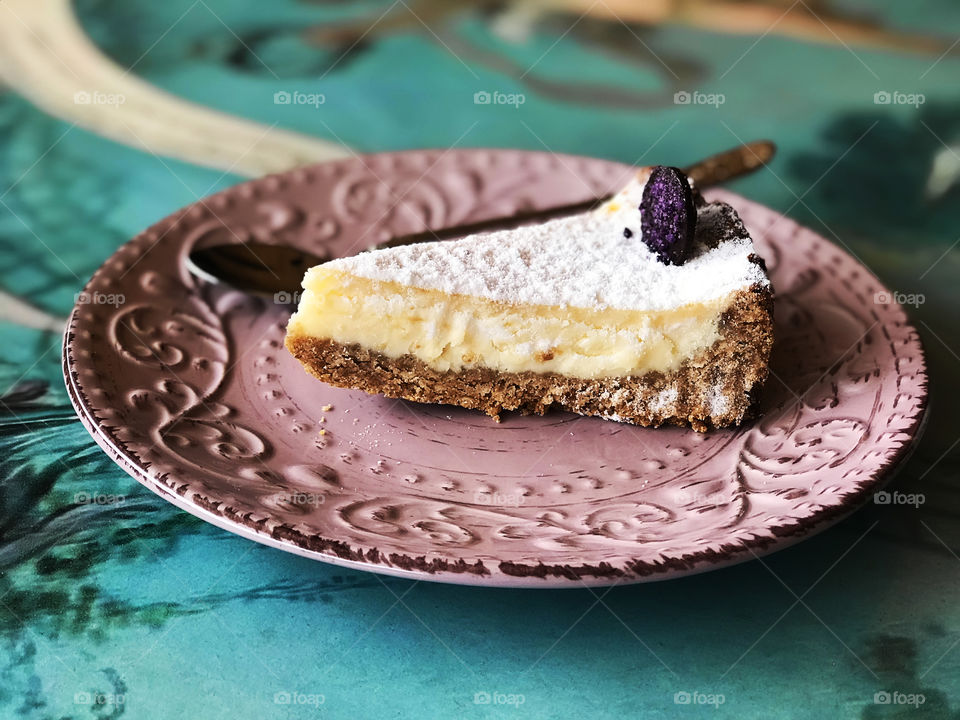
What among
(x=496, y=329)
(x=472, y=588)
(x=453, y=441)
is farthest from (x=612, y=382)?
(x=472, y=588)

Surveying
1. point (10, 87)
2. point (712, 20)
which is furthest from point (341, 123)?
point (712, 20)

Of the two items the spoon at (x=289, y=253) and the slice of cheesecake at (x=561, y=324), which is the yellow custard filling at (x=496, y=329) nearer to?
the slice of cheesecake at (x=561, y=324)

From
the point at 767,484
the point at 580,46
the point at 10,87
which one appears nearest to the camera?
the point at 767,484

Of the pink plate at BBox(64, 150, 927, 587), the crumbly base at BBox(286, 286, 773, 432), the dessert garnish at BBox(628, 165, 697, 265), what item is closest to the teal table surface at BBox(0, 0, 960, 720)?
the pink plate at BBox(64, 150, 927, 587)

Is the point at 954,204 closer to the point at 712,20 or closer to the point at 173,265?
the point at 712,20

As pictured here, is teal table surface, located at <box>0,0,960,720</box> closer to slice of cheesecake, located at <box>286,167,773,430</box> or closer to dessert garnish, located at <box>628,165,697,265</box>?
slice of cheesecake, located at <box>286,167,773,430</box>

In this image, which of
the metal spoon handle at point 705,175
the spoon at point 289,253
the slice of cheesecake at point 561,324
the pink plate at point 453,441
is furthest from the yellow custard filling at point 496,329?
the metal spoon handle at point 705,175
